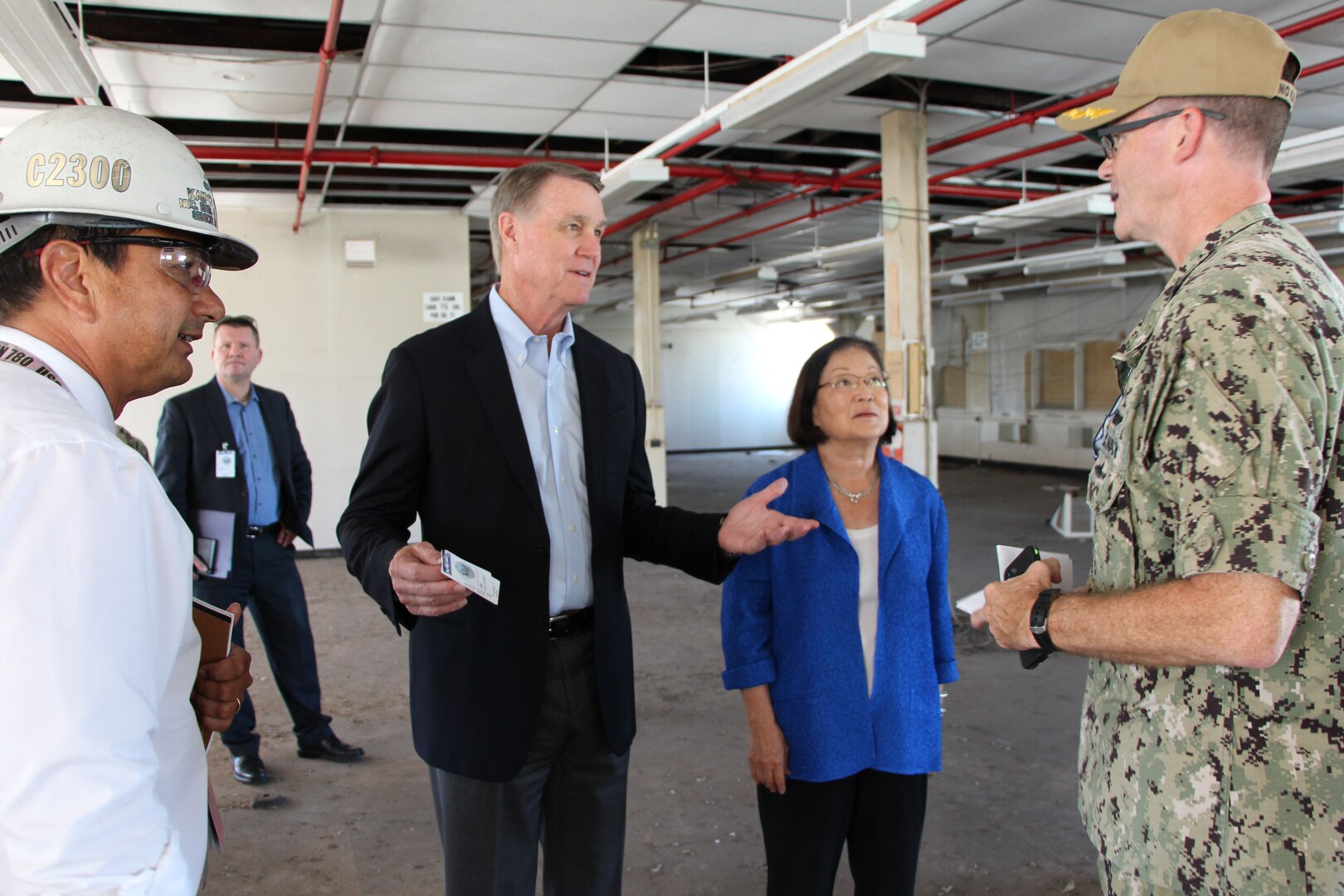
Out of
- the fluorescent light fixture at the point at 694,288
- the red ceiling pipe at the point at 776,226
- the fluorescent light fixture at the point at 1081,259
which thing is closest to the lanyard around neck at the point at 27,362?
the red ceiling pipe at the point at 776,226

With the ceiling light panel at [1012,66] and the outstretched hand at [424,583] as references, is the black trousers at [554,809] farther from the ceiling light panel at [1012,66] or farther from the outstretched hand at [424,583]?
the ceiling light panel at [1012,66]

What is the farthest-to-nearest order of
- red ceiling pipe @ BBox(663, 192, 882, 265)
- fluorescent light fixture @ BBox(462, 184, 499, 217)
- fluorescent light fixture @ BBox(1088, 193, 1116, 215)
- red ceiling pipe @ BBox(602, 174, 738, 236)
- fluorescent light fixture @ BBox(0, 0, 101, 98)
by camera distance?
red ceiling pipe @ BBox(663, 192, 882, 265)
fluorescent light fixture @ BBox(462, 184, 499, 217)
red ceiling pipe @ BBox(602, 174, 738, 236)
fluorescent light fixture @ BBox(1088, 193, 1116, 215)
fluorescent light fixture @ BBox(0, 0, 101, 98)

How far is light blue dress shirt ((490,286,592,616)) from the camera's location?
6.23ft

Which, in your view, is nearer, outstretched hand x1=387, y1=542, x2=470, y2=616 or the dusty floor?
outstretched hand x1=387, y1=542, x2=470, y2=616

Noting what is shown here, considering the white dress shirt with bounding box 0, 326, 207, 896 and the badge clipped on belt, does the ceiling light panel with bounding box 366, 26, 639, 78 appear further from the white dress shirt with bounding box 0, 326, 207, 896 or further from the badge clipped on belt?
the white dress shirt with bounding box 0, 326, 207, 896

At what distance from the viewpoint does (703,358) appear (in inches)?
883

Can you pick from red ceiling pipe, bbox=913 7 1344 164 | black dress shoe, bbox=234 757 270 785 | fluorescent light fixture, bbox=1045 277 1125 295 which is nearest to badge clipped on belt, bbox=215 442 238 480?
black dress shoe, bbox=234 757 270 785

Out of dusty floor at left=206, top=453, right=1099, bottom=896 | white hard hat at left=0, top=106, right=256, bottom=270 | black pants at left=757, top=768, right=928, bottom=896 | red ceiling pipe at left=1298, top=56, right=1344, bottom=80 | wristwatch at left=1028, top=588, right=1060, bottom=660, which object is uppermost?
red ceiling pipe at left=1298, top=56, right=1344, bottom=80

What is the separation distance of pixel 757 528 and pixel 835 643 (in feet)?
1.39

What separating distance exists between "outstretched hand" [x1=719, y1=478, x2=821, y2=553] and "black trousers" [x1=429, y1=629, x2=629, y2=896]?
0.37 metres

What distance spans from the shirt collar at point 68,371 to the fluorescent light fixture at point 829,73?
346 centimetres

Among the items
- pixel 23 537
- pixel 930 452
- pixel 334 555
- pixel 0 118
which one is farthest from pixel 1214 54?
pixel 334 555

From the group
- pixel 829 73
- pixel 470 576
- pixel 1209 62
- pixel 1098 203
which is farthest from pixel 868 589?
pixel 1098 203

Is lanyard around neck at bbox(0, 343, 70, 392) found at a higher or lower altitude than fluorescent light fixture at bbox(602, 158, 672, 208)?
lower
